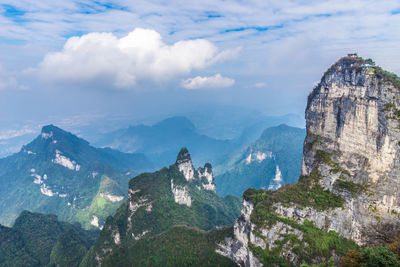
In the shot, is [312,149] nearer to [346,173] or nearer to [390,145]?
[346,173]

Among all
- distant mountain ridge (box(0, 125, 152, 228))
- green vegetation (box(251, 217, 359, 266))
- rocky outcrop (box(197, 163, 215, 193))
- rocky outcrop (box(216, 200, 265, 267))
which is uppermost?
green vegetation (box(251, 217, 359, 266))

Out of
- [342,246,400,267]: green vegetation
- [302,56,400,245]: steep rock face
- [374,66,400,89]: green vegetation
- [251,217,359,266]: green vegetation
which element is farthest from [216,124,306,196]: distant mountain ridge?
[342,246,400,267]: green vegetation

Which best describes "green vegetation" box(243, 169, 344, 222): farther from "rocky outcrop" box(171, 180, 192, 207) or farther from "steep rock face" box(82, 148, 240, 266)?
"rocky outcrop" box(171, 180, 192, 207)

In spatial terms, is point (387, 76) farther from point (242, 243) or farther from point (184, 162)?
point (184, 162)

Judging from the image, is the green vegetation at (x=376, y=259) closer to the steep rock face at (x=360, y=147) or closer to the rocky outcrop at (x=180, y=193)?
the steep rock face at (x=360, y=147)

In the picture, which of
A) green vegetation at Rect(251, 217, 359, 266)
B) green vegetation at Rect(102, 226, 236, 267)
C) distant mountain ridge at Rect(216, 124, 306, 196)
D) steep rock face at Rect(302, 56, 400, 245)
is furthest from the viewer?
distant mountain ridge at Rect(216, 124, 306, 196)

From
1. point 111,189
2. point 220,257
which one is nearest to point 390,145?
point 220,257

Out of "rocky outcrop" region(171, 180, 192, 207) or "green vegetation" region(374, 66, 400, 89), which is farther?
"rocky outcrop" region(171, 180, 192, 207)

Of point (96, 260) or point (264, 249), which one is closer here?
point (264, 249)
